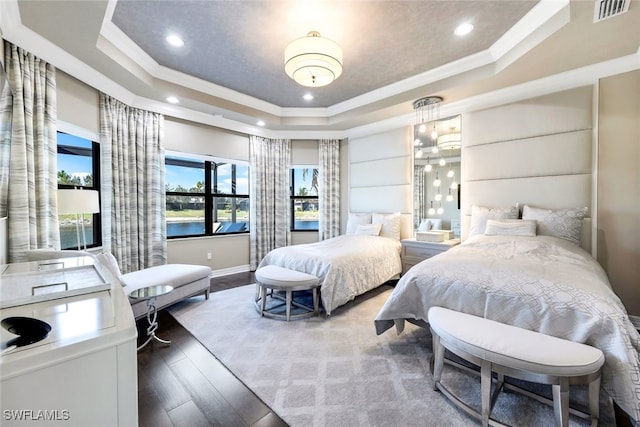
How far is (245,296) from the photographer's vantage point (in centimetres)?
378

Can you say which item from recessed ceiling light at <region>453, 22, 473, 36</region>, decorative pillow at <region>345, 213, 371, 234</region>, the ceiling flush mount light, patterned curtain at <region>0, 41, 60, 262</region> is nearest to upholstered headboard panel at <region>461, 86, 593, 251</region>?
recessed ceiling light at <region>453, 22, 473, 36</region>

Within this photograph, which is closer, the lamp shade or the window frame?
the lamp shade

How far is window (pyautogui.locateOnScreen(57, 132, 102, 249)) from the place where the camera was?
3102 millimetres

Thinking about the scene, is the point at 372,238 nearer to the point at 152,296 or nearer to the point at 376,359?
the point at 376,359

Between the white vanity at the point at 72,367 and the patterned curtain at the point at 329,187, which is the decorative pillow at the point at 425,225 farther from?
the white vanity at the point at 72,367

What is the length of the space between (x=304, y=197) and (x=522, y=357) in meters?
4.89

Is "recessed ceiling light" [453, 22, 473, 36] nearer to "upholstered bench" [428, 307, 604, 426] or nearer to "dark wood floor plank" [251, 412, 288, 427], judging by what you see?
"upholstered bench" [428, 307, 604, 426]

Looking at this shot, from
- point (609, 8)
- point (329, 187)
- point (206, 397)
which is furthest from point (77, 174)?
point (609, 8)

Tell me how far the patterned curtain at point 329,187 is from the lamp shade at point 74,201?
3807 millimetres

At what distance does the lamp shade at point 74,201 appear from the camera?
7.89ft

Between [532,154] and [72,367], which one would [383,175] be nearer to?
[532,154]

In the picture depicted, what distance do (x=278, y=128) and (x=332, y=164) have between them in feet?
4.29

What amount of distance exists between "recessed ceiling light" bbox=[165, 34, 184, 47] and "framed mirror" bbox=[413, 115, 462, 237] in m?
3.57

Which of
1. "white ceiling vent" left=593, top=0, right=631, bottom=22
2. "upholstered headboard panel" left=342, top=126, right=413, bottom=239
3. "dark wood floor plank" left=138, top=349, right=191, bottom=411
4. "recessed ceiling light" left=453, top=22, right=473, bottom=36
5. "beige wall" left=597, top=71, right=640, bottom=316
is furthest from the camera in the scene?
"upholstered headboard panel" left=342, top=126, right=413, bottom=239
